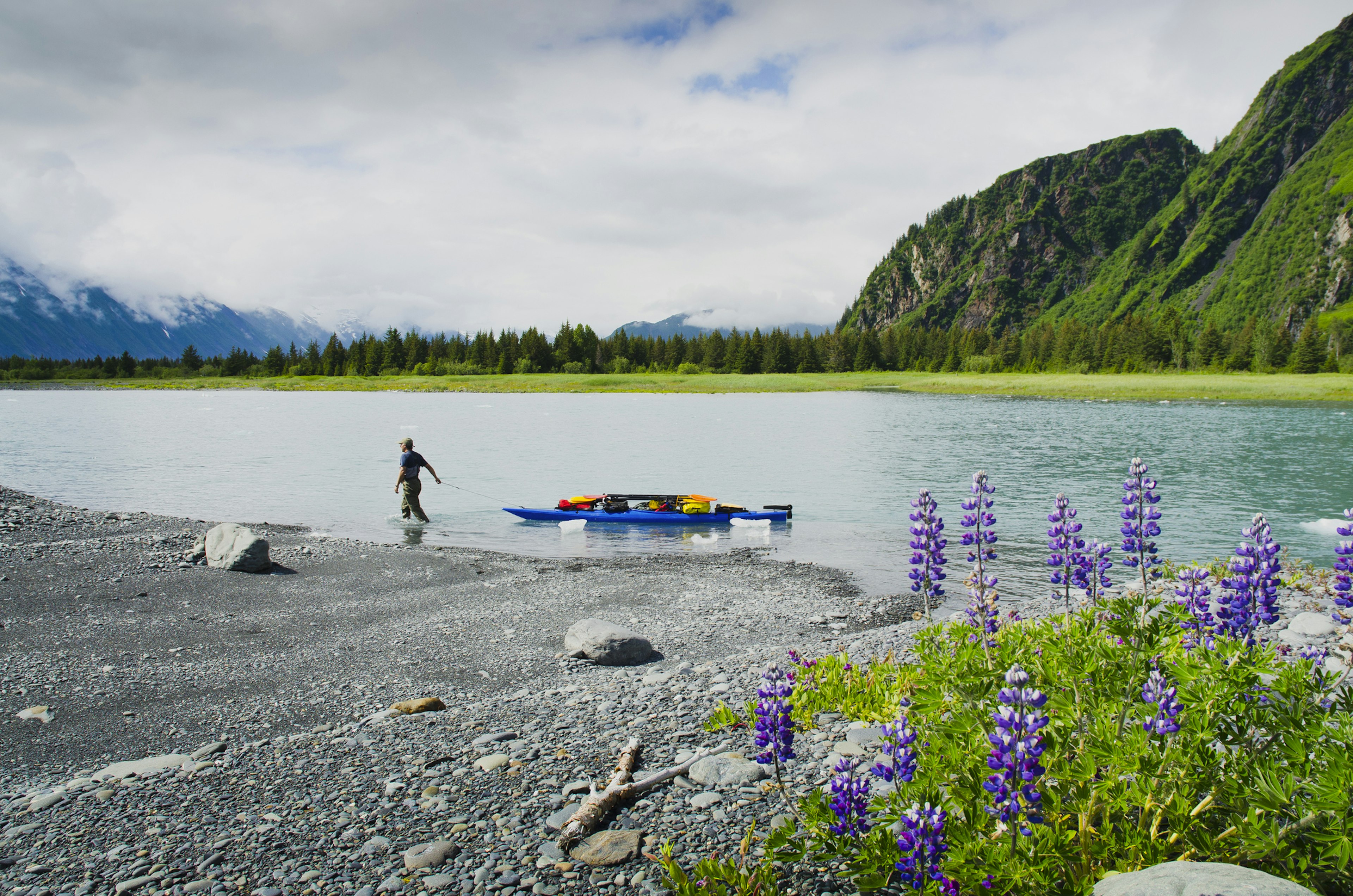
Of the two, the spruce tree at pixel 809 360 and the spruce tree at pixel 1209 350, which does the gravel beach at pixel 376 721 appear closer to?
the spruce tree at pixel 809 360

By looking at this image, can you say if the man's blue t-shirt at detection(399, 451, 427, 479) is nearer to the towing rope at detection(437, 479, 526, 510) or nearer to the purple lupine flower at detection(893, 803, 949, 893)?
the towing rope at detection(437, 479, 526, 510)

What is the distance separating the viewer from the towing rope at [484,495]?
30.6 meters

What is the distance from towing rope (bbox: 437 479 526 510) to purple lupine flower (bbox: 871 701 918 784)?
2448 cm

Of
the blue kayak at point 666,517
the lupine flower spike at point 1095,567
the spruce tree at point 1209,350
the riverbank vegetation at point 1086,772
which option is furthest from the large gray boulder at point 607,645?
the spruce tree at point 1209,350

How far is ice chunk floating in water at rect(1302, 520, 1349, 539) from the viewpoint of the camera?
22.6 m

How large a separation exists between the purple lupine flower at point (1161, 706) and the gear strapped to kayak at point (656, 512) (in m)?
21.4

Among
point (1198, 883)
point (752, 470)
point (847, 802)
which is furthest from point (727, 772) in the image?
point (752, 470)

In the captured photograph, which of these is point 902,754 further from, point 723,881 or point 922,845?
point 723,881

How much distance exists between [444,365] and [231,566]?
17990 centimetres

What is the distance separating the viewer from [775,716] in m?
4.43

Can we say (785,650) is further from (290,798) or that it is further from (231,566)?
(231,566)

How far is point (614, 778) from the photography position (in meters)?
6.13

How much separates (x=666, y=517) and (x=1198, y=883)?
2231 centimetres

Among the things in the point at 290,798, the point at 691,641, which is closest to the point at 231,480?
the point at 691,641
